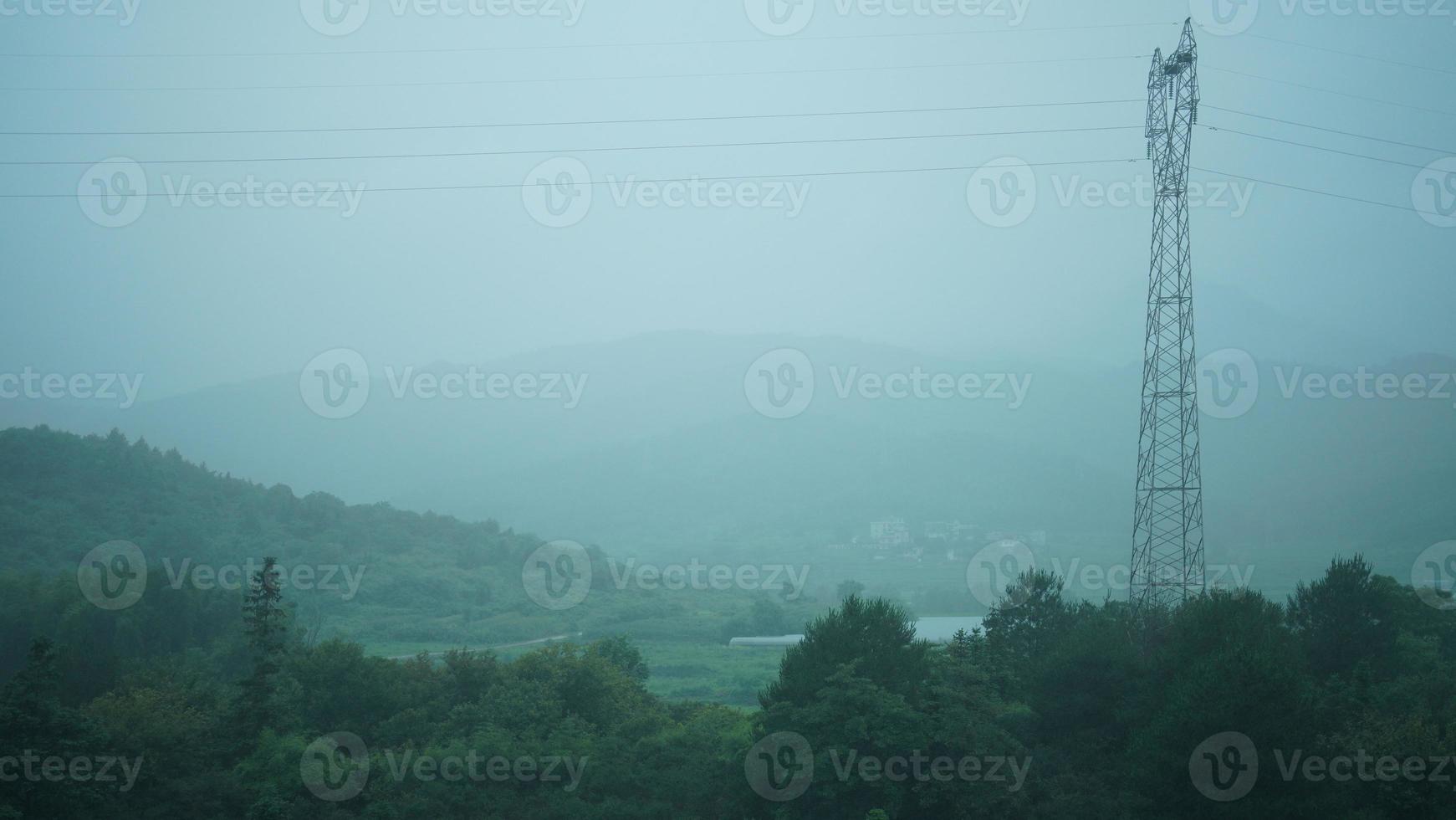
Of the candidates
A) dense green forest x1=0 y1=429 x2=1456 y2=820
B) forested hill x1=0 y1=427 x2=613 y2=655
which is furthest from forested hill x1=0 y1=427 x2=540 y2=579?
dense green forest x1=0 y1=429 x2=1456 y2=820

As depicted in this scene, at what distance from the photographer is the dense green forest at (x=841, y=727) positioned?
68.9 ft

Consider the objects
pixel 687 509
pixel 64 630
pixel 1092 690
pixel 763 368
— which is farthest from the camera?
pixel 687 509

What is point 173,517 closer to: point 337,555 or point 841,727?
point 337,555

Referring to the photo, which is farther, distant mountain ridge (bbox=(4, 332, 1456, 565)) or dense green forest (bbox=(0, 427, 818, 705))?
distant mountain ridge (bbox=(4, 332, 1456, 565))

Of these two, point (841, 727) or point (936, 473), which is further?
point (936, 473)

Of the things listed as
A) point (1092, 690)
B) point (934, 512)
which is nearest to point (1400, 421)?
point (934, 512)

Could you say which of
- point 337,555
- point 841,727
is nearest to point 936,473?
point 337,555

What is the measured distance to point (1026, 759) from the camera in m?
24.0

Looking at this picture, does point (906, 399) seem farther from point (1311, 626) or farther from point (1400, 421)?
point (1311, 626)

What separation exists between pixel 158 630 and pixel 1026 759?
46.1 m

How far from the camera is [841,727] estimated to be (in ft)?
77.8

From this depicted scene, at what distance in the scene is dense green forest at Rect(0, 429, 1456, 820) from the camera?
68.9 feet

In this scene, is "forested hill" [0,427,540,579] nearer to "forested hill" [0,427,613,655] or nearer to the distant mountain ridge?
"forested hill" [0,427,613,655]

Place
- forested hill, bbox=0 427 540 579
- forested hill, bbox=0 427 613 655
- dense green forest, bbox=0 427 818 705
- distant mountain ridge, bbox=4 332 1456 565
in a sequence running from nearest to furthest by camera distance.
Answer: dense green forest, bbox=0 427 818 705 < forested hill, bbox=0 427 613 655 < forested hill, bbox=0 427 540 579 < distant mountain ridge, bbox=4 332 1456 565
